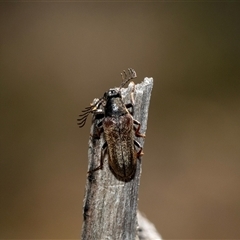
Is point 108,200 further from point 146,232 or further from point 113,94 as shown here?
point 146,232

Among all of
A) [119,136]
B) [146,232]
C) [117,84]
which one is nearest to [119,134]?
[119,136]

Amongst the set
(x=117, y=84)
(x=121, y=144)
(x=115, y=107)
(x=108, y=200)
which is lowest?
(x=108, y=200)

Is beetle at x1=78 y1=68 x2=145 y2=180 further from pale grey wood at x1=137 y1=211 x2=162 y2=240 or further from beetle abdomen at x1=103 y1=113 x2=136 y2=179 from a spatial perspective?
pale grey wood at x1=137 y1=211 x2=162 y2=240

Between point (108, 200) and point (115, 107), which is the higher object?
point (115, 107)

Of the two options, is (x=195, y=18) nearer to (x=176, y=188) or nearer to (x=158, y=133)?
(x=158, y=133)

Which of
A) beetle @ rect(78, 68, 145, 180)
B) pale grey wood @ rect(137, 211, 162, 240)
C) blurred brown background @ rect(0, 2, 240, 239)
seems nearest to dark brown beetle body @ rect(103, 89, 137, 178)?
beetle @ rect(78, 68, 145, 180)
